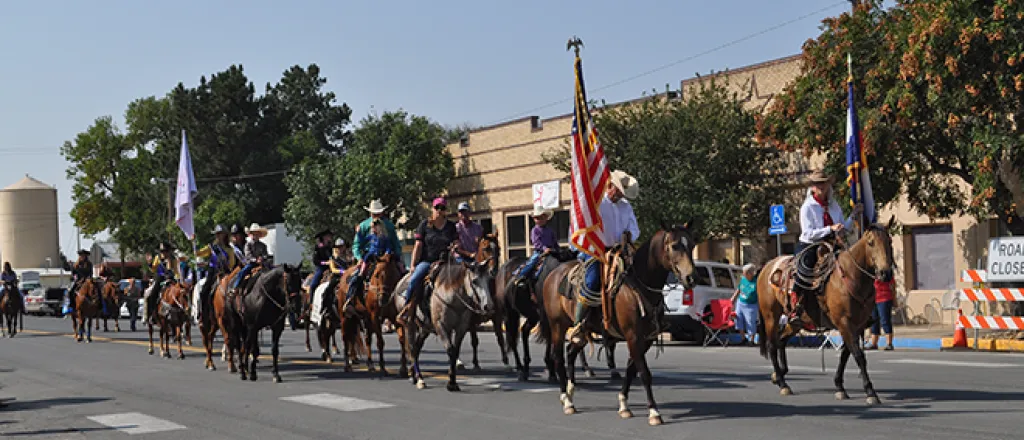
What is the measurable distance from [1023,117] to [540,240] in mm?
11257

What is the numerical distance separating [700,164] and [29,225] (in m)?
98.8

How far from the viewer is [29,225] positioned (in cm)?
11538

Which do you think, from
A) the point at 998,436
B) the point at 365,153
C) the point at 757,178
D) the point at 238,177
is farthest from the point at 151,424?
the point at 238,177

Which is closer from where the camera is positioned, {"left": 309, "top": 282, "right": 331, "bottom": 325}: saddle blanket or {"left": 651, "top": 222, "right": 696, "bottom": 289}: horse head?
{"left": 651, "top": 222, "right": 696, "bottom": 289}: horse head

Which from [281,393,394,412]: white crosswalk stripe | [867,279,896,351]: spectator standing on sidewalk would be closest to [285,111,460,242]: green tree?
[867,279,896,351]: spectator standing on sidewalk

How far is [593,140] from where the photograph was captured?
44.1ft

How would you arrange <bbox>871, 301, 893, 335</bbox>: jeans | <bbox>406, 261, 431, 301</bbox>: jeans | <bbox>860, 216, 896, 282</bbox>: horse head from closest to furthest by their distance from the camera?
1. <bbox>860, 216, 896, 282</bbox>: horse head
2. <bbox>406, 261, 431, 301</bbox>: jeans
3. <bbox>871, 301, 893, 335</bbox>: jeans

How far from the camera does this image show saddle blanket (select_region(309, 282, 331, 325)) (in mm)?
19547

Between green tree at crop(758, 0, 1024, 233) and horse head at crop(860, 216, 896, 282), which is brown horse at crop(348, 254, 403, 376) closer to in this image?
horse head at crop(860, 216, 896, 282)

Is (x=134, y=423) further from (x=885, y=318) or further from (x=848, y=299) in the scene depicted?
(x=885, y=318)

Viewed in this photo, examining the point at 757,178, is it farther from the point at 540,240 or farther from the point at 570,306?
the point at 570,306

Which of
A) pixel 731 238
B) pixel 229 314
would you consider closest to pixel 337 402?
pixel 229 314

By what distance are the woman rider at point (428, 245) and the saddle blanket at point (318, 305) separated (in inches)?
120

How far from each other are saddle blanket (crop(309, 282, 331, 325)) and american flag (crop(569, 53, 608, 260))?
7.43 metres
